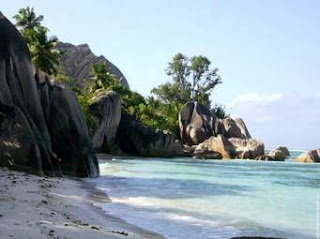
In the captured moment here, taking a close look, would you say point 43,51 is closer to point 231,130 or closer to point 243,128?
point 231,130

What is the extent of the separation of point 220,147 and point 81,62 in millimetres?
44620

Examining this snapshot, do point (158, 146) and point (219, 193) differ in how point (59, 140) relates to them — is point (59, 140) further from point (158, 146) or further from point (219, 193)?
point (158, 146)

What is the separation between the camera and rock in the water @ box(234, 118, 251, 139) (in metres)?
56.7

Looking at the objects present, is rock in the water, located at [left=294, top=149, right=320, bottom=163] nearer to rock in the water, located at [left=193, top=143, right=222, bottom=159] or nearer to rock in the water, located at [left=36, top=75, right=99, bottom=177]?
rock in the water, located at [left=193, top=143, right=222, bottom=159]

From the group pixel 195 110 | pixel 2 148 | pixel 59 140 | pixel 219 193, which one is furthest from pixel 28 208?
pixel 195 110

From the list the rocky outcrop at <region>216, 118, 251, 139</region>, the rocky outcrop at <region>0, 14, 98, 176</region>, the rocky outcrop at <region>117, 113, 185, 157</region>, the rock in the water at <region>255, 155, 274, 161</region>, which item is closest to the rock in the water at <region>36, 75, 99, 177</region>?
the rocky outcrop at <region>0, 14, 98, 176</region>

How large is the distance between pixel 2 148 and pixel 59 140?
4.73m

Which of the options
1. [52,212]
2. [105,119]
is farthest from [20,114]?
[105,119]

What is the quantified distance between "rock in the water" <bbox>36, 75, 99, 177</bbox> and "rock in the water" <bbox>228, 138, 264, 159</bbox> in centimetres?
3165

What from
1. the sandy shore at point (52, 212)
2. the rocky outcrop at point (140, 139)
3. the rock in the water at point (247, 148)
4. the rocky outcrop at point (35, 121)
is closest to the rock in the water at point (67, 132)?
the rocky outcrop at point (35, 121)

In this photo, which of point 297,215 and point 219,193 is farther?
point 219,193

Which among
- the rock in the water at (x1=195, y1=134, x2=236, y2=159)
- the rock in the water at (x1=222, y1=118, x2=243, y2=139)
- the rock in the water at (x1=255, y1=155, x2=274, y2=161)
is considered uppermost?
the rock in the water at (x1=222, y1=118, x2=243, y2=139)

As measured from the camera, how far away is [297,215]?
1166 centimetres

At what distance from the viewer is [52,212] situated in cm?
825
